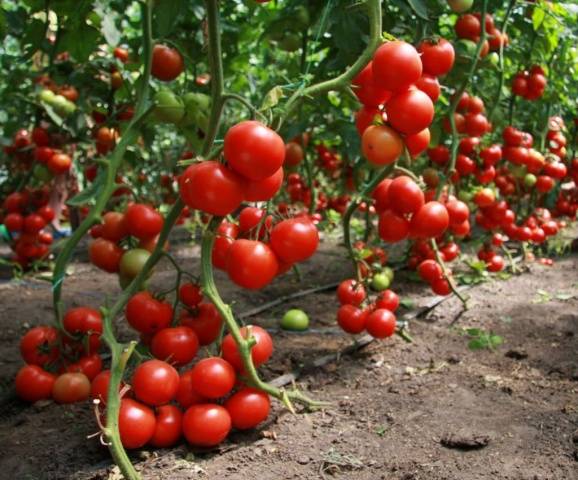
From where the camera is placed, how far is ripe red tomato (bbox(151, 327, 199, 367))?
1557mm

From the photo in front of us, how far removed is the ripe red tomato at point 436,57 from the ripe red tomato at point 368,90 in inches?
12.2

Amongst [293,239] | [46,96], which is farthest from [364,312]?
[46,96]

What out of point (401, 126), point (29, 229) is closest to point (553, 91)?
point (401, 126)

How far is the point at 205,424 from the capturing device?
4.91 feet

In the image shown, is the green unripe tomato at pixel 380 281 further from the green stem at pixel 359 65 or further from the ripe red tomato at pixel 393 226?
the green stem at pixel 359 65

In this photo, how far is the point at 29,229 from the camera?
3.42 m

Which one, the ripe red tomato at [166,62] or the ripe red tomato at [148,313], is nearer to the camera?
the ripe red tomato at [148,313]

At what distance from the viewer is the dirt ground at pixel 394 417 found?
1481mm

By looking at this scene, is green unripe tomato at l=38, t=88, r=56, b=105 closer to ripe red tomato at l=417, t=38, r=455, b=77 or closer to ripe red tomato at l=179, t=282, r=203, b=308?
ripe red tomato at l=179, t=282, r=203, b=308

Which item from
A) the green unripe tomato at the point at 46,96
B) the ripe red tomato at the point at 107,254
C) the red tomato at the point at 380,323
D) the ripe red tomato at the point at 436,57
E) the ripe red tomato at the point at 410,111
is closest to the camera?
the ripe red tomato at the point at 410,111

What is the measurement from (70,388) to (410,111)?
126 centimetres

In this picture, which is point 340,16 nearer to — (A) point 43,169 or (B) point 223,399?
(B) point 223,399

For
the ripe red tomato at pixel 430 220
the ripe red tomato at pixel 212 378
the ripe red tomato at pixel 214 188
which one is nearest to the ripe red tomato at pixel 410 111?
the ripe red tomato at pixel 214 188

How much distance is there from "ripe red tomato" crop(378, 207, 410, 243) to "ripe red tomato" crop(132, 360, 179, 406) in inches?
28.0
